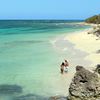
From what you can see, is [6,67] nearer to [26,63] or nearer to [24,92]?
[26,63]

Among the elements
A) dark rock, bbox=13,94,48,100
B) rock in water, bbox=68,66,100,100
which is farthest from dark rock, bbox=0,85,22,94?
rock in water, bbox=68,66,100,100

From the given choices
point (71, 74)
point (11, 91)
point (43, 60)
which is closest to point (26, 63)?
point (43, 60)

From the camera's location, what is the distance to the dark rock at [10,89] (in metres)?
20.1

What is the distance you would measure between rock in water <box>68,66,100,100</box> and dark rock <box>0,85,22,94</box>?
5.59 meters

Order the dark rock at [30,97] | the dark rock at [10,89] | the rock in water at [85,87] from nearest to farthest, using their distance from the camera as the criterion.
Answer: the rock in water at [85,87]
the dark rock at [30,97]
the dark rock at [10,89]

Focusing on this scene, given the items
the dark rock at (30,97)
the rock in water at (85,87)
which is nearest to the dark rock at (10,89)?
the dark rock at (30,97)

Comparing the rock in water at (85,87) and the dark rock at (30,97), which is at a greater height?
the rock in water at (85,87)

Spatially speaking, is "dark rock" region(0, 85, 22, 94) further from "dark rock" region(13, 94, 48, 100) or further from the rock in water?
the rock in water

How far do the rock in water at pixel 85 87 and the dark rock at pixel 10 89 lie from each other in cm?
559

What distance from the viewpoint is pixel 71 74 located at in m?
24.9

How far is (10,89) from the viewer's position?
20.7 m

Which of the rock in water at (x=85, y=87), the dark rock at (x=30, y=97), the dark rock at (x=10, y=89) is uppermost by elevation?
the rock in water at (x=85, y=87)

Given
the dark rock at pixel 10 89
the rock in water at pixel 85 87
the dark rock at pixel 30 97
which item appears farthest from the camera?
the dark rock at pixel 10 89

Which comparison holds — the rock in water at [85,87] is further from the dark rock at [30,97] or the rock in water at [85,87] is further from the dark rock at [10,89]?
the dark rock at [10,89]
